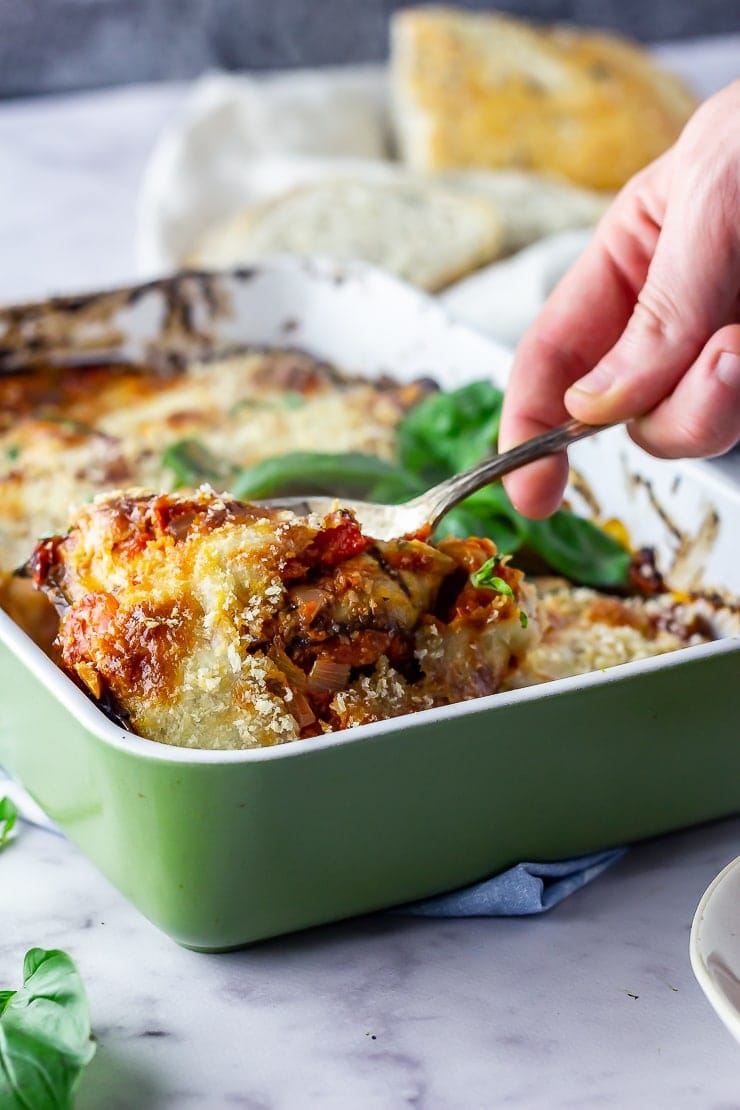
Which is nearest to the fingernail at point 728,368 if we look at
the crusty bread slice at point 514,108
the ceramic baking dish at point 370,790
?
the ceramic baking dish at point 370,790

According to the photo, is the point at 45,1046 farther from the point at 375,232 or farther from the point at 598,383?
the point at 375,232

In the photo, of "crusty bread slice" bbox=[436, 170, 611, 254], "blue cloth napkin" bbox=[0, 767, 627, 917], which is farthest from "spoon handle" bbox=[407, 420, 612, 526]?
"crusty bread slice" bbox=[436, 170, 611, 254]

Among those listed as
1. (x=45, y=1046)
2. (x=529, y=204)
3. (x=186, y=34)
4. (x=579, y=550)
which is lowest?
(x=529, y=204)

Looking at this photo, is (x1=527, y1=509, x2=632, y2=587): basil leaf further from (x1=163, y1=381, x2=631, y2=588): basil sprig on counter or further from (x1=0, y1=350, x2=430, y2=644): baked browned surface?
(x1=0, y1=350, x2=430, y2=644): baked browned surface

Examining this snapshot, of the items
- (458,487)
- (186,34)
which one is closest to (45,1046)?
(458,487)

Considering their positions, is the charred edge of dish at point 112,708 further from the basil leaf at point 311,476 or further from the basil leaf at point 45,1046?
the basil leaf at point 311,476

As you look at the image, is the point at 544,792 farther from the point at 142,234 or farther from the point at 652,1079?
the point at 142,234

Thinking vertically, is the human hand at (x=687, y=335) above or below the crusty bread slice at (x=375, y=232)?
above

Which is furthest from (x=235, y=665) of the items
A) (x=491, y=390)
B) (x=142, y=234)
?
(x=142, y=234)
